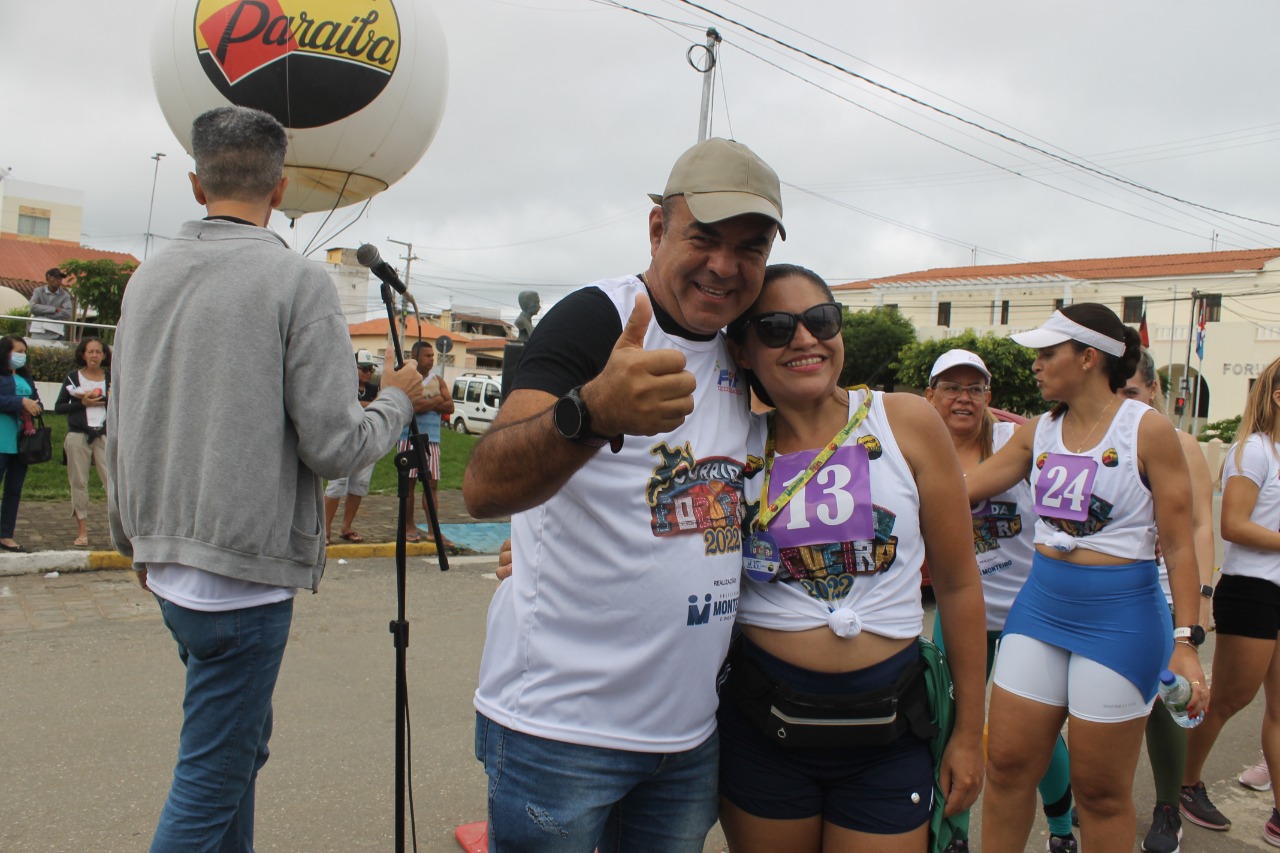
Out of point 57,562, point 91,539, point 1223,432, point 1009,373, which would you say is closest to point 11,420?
point 91,539

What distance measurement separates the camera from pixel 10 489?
22.5ft

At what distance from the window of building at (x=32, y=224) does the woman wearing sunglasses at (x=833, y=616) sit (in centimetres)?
8127

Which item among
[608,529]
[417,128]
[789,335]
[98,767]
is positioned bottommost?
[98,767]

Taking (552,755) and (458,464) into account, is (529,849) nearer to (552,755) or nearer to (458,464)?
(552,755)

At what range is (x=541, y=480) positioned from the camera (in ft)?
4.89

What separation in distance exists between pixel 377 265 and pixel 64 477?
371 inches

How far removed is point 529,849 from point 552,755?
203 millimetres

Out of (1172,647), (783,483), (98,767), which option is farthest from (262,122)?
(1172,647)

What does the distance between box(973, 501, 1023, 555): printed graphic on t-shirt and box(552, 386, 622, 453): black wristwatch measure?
8.35 feet

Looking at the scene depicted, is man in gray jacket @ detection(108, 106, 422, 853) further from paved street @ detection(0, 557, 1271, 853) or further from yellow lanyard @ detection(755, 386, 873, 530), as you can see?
paved street @ detection(0, 557, 1271, 853)

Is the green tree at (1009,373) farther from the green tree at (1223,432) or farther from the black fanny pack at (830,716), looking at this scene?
the black fanny pack at (830,716)

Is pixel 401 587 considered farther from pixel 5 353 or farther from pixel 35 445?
pixel 5 353

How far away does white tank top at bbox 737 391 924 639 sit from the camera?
6.35 feet

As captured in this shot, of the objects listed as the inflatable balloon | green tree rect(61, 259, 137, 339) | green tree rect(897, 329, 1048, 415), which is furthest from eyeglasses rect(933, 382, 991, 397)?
green tree rect(897, 329, 1048, 415)
